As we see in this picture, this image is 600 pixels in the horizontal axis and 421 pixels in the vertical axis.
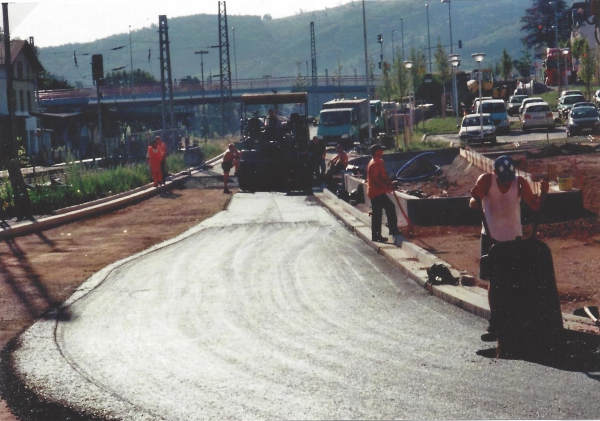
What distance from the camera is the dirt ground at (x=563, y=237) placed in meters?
12.9

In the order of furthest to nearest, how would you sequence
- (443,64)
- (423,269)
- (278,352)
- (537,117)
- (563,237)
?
(443,64)
(537,117)
(563,237)
(423,269)
(278,352)

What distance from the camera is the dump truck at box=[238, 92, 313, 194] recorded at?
115 ft

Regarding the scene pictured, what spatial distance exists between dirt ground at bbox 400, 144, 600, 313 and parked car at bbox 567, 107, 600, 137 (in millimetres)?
15380

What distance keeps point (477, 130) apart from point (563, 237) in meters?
30.3

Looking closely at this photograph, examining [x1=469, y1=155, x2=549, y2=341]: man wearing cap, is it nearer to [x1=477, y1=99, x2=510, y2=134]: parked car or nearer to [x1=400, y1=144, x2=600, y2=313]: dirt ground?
[x1=400, y1=144, x2=600, y2=313]: dirt ground

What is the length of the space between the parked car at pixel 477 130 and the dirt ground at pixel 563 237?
15084 millimetres

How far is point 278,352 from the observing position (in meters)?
9.80

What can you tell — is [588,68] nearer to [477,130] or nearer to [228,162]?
[477,130]

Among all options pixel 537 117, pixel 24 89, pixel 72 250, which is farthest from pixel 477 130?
pixel 24 89

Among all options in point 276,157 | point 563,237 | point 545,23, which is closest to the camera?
point 563,237

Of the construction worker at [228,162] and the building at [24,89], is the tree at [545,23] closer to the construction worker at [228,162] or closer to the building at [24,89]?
the building at [24,89]

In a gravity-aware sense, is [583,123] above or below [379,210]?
above

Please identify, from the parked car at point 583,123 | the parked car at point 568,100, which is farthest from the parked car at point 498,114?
the parked car at point 568,100

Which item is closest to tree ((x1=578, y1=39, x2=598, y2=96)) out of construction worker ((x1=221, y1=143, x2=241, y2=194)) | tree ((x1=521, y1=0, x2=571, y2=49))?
construction worker ((x1=221, y1=143, x2=241, y2=194))
